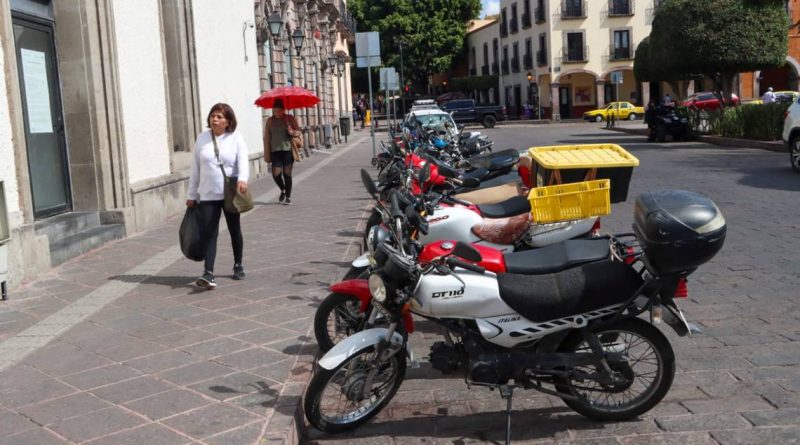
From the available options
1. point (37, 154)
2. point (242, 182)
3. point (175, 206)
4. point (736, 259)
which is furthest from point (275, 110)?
point (736, 259)

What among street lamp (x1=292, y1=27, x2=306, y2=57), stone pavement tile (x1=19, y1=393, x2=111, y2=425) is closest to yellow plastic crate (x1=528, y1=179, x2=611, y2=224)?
stone pavement tile (x1=19, y1=393, x2=111, y2=425)

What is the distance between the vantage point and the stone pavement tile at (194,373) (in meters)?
4.71

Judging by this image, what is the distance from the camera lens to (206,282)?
23.2ft

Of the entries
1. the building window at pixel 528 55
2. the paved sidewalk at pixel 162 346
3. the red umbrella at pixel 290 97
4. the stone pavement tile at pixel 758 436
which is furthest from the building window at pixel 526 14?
the stone pavement tile at pixel 758 436

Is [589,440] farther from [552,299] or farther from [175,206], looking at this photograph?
[175,206]

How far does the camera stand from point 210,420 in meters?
4.08

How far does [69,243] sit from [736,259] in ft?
22.3

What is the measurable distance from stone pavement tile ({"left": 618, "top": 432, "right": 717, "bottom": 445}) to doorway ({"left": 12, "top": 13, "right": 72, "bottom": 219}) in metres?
7.23

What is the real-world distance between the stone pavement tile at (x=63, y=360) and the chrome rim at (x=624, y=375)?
9.48 feet

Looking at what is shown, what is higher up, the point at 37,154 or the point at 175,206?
the point at 37,154

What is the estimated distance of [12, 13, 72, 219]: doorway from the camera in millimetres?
9117

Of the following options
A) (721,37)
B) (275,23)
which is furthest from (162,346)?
(721,37)

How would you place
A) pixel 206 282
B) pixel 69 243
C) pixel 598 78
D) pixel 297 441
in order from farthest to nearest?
pixel 598 78
pixel 69 243
pixel 206 282
pixel 297 441

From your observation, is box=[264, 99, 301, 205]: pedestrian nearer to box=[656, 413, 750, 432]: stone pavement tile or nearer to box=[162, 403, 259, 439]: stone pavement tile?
box=[162, 403, 259, 439]: stone pavement tile
